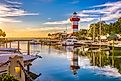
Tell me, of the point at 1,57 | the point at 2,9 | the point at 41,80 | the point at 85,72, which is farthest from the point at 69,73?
the point at 2,9

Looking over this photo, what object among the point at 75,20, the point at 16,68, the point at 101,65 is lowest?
the point at 101,65

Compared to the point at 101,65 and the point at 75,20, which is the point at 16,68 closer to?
the point at 101,65

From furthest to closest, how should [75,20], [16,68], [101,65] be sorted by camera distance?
[75,20] < [101,65] < [16,68]

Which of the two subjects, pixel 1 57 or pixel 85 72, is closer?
pixel 1 57

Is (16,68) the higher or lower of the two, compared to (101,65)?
higher

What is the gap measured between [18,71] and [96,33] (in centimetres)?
5204

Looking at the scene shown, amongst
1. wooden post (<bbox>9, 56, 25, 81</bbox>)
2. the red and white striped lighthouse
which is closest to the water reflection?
wooden post (<bbox>9, 56, 25, 81</bbox>)

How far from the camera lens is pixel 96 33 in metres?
61.9

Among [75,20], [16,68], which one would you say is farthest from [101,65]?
[75,20]

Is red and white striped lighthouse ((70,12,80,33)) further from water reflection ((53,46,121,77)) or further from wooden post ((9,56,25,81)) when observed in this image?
wooden post ((9,56,25,81))

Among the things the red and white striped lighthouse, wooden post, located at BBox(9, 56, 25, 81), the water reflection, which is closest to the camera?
wooden post, located at BBox(9, 56, 25, 81)

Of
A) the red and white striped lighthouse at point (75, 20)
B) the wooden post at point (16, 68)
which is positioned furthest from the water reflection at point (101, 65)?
the red and white striped lighthouse at point (75, 20)

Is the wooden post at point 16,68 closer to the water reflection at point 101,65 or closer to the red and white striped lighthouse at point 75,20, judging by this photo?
the water reflection at point 101,65

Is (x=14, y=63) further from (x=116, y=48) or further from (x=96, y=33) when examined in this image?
(x=96, y=33)
